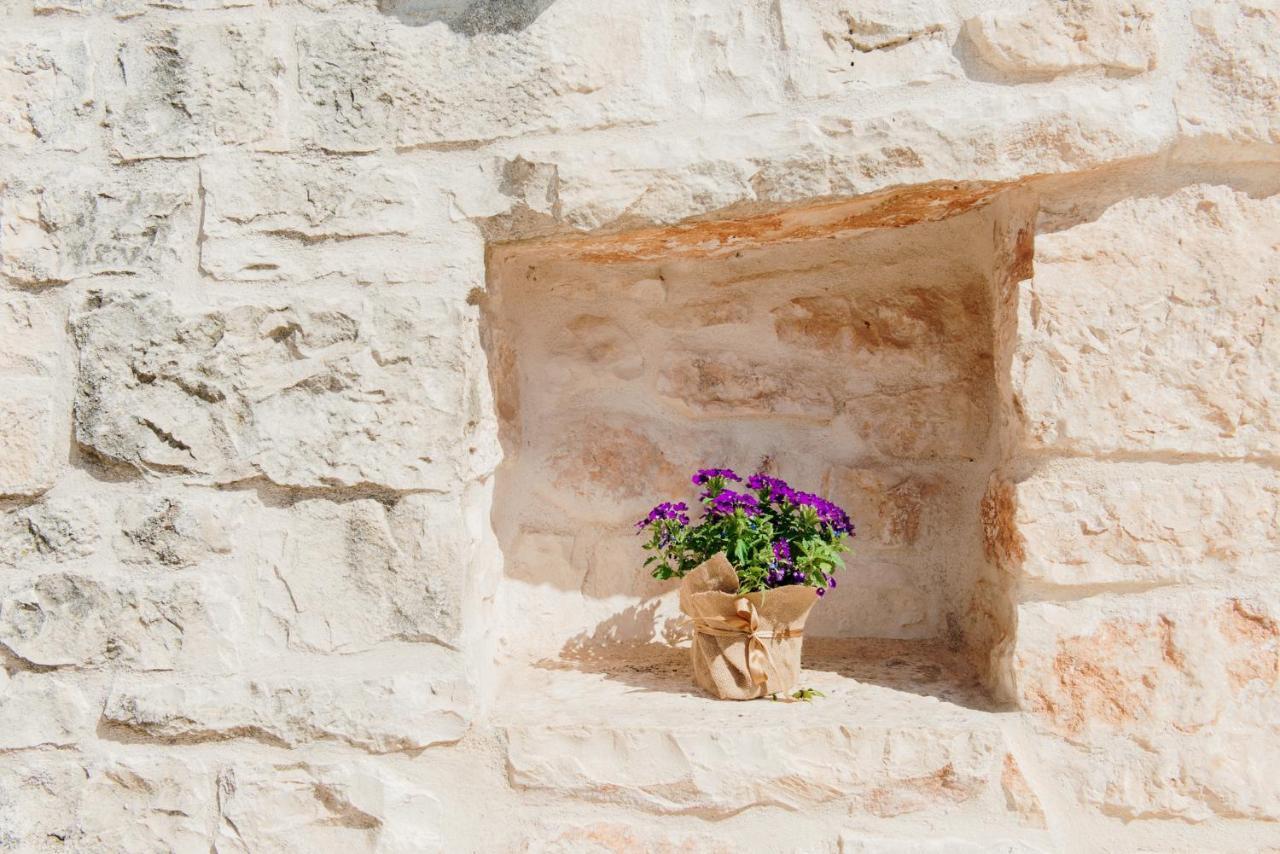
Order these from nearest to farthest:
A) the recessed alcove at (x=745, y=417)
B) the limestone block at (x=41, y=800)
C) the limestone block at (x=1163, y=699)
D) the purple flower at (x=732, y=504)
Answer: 1. the limestone block at (x=1163, y=699)
2. the limestone block at (x=41, y=800)
3. the purple flower at (x=732, y=504)
4. the recessed alcove at (x=745, y=417)

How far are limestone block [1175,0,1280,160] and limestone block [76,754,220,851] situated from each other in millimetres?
1566

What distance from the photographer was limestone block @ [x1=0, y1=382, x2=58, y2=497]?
1419mm

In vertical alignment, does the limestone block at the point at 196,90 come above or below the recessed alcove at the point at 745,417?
above

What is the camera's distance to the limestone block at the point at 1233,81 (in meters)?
1.29

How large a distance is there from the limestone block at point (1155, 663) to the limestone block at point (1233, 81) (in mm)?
587

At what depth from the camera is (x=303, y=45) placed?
1.44 metres

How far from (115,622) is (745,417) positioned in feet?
3.33

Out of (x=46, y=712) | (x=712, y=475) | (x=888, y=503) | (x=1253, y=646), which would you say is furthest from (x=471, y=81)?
(x=1253, y=646)

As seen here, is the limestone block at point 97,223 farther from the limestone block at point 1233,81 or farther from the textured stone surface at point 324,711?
the limestone block at point 1233,81

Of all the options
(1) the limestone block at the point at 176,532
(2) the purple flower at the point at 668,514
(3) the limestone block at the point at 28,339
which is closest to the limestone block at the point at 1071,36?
(2) the purple flower at the point at 668,514

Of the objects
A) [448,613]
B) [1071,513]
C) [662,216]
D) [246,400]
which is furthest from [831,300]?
[246,400]

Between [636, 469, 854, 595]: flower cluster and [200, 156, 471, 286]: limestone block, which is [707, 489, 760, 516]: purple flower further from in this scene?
[200, 156, 471, 286]: limestone block

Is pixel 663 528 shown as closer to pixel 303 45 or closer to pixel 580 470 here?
pixel 580 470

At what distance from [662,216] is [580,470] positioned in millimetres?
511
